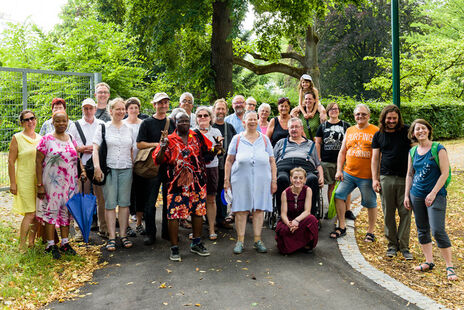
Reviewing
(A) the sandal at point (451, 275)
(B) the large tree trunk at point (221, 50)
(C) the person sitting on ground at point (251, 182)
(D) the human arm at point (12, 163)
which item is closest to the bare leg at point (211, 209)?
(C) the person sitting on ground at point (251, 182)

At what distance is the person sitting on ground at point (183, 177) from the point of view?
5801 mm

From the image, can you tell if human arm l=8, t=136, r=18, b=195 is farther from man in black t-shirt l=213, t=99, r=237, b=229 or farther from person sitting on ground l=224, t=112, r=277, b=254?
man in black t-shirt l=213, t=99, r=237, b=229

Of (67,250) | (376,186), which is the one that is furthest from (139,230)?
(376,186)

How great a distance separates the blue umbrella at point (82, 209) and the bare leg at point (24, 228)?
1.98 feet

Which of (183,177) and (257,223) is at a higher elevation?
(183,177)

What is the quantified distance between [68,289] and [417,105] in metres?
18.9

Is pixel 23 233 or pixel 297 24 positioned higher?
pixel 297 24

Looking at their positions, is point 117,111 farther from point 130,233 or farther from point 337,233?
point 337,233

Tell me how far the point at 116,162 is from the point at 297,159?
281 centimetres

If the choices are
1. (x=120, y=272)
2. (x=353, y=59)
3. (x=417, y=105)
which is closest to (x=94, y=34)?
(x=120, y=272)

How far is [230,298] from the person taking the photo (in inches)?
183

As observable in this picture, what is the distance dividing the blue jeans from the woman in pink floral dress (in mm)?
4637

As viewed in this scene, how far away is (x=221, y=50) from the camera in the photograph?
587 inches

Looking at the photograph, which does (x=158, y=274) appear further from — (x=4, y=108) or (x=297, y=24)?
(x=297, y=24)
